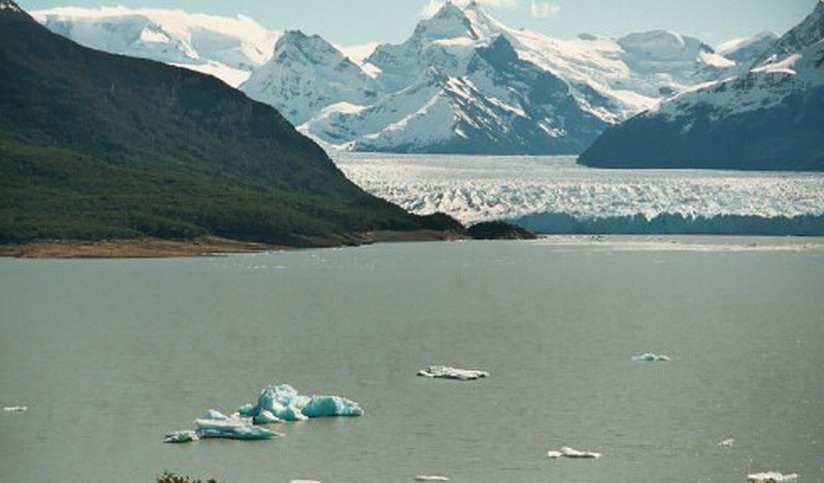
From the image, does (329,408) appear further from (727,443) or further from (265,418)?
(727,443)

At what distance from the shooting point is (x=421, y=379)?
88812 mm

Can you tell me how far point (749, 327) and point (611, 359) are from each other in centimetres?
2352

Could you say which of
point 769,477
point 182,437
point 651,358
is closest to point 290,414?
point 182,437

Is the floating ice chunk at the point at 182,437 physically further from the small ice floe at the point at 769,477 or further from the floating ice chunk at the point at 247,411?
the small ice floe at the point at 769,477

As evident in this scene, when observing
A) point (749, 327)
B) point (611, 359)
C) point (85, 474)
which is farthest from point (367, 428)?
point (749, 327)

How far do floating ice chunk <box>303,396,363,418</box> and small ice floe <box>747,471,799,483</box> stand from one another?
20462mm

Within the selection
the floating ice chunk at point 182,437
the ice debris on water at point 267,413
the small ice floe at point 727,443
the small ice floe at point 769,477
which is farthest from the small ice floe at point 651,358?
the floating ice chunk at point 182,437

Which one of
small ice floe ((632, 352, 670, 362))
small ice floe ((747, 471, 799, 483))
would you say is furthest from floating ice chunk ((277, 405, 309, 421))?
small ice floe ((632, 352, 670, 362))

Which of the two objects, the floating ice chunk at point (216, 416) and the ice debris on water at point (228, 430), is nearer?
the ice debris on water at point (228, 430)

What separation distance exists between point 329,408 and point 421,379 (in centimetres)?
1345

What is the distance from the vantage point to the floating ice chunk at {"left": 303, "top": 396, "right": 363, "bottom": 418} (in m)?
75.9

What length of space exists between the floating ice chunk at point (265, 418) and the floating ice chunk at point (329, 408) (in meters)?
2.63

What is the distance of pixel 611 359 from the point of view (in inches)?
3890

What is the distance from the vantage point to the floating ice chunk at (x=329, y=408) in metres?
75.9
